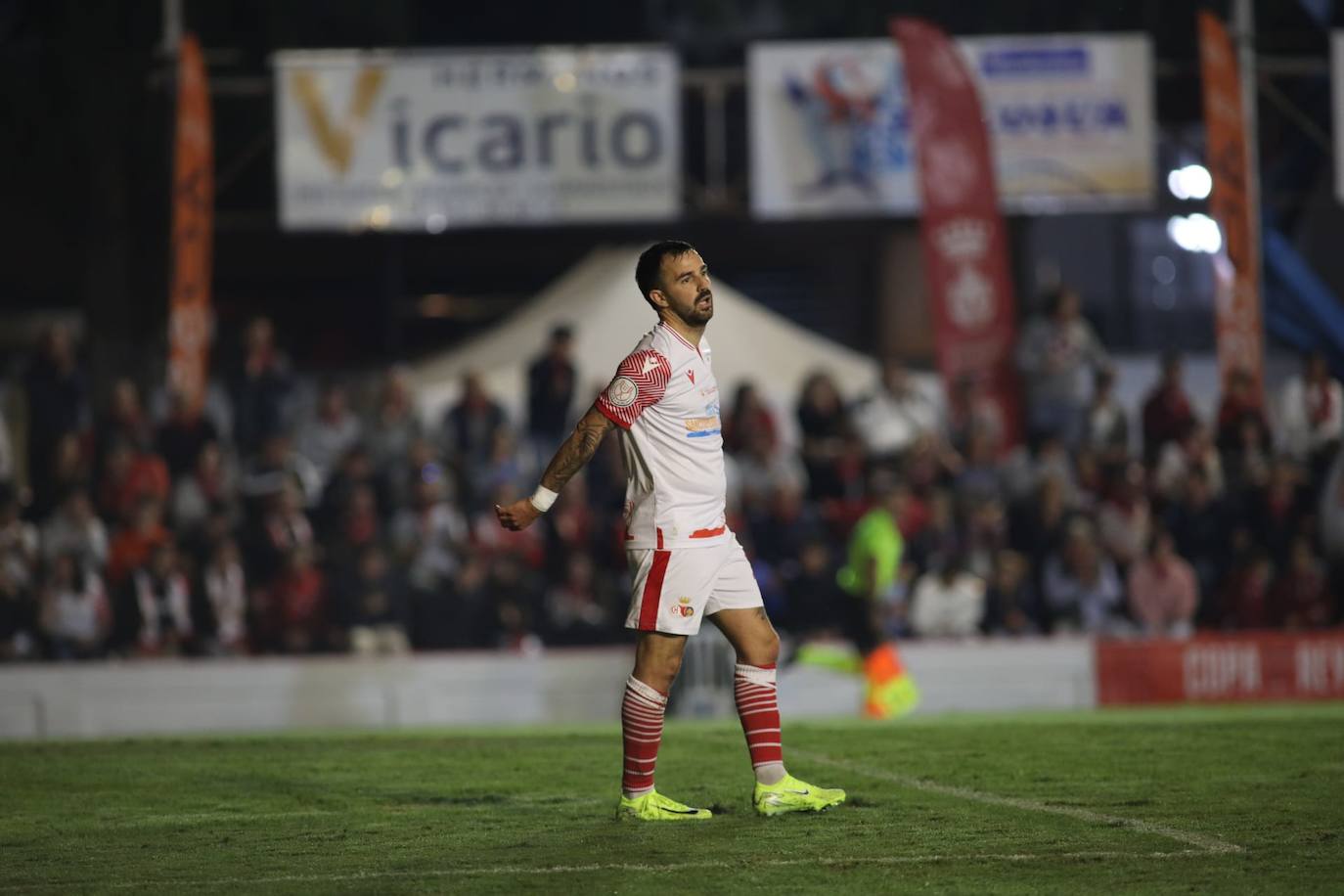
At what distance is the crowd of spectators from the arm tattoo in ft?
29.5

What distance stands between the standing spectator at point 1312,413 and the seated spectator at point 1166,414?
0.94 metres

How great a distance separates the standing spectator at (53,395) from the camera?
18.4m

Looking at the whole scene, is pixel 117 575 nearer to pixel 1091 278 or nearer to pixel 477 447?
pixel 477 447

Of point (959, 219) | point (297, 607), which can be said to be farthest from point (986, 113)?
point (297, 607)

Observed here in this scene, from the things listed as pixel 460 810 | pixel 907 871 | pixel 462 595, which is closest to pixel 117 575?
pixel 462 595

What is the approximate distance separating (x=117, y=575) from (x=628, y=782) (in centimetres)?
1030

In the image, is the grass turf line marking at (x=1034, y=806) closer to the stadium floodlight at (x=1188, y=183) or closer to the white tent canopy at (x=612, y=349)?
the white tent canopy at (x=612, y=349)

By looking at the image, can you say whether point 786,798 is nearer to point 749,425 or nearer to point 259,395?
point 749,425

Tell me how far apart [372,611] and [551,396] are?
2.77 metres

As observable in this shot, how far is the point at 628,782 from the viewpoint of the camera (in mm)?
7641

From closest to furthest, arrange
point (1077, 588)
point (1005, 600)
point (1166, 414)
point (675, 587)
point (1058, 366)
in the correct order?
point (675, 587) < point (1005, 600) < point (1077, 588) < point (1166, 414) < point (1058, 366)

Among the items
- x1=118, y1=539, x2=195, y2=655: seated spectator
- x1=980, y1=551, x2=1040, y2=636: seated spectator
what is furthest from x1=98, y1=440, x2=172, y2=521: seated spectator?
x1=980, y1=551, x2=1040, y2=636: seated spectator

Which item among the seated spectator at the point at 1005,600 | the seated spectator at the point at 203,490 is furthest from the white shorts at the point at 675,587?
the seated spectator at the point at 203,490

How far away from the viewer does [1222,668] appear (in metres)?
17.0
